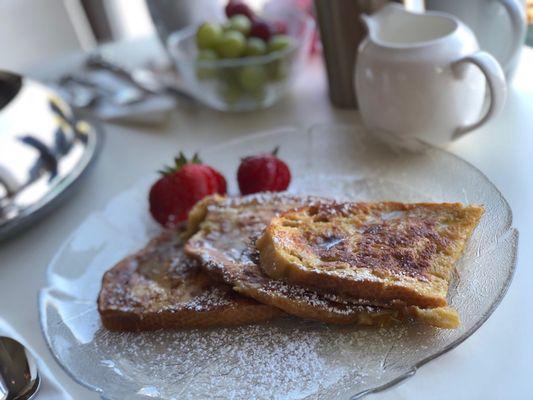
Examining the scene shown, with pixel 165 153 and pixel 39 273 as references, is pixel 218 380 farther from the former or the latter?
pixel 165 153

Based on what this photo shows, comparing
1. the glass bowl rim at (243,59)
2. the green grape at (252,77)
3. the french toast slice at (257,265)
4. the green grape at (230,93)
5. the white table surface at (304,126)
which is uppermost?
the glass bowl rim at (243,59)

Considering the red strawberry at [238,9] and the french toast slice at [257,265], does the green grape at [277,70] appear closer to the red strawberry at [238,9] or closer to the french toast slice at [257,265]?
the red strawberry at [238,9]

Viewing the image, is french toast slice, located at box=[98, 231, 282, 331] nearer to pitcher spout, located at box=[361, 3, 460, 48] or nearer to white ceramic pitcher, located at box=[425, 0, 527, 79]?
pitcher spout, located at box=[361, 3, 460, 48]

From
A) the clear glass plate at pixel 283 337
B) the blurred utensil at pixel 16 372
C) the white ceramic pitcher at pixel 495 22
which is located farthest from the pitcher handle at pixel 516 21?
the blurred utensil at pixel 16 372

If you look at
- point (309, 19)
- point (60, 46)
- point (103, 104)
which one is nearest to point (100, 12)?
point (60, 46)

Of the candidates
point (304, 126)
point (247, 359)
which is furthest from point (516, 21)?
point (247, 359)

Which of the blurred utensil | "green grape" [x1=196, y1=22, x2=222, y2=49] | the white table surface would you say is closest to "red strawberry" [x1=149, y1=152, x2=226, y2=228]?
the white table surface
